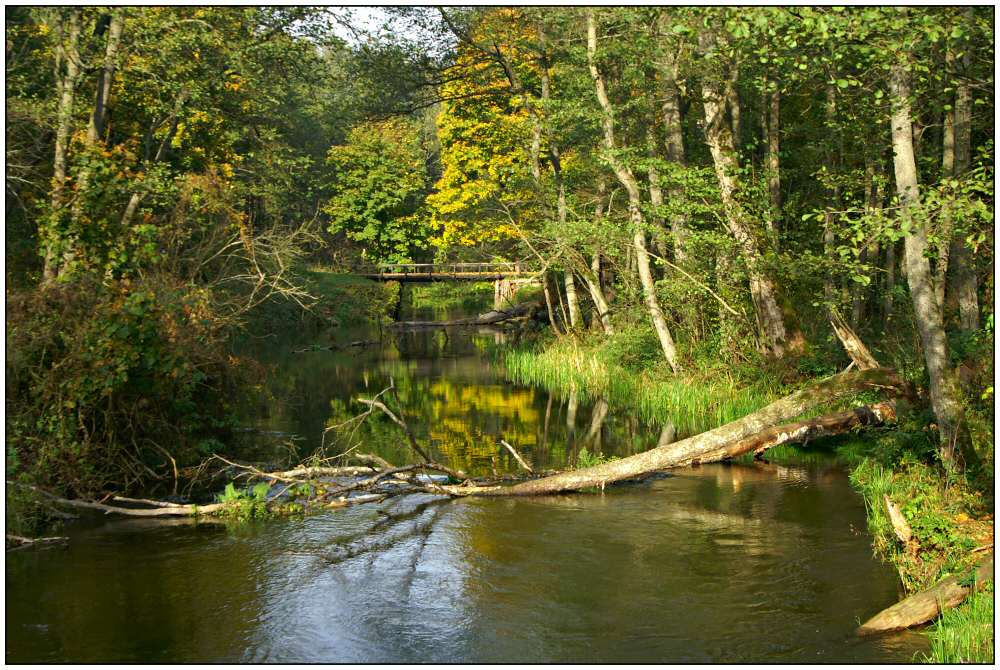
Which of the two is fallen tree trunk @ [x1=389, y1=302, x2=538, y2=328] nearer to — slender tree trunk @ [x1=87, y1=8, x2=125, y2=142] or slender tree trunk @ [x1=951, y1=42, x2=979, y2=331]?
slender tree trunk @ [x1=87, y1=8, x2=125, y2=142]

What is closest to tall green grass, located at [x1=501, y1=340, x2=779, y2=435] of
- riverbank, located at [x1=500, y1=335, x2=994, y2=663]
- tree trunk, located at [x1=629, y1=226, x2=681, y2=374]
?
riverbank, located at [x1=500, y1=335, x2=994, y2=663]

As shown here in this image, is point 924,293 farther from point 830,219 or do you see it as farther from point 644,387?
point 644,387

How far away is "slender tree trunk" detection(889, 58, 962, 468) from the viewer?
8367 millimetres

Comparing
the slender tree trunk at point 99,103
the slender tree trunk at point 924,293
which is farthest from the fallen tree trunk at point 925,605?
the slender tree trunk at point 99,103

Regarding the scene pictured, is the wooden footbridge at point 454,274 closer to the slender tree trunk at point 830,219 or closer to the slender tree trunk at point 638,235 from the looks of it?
the slender tree trunk at point 638,235

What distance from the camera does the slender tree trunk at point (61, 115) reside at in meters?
12.1

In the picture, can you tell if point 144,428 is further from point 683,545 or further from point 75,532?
point 683,545

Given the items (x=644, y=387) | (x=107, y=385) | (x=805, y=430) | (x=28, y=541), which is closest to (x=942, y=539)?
(x=805, y=430)

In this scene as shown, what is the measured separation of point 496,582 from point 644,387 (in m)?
10.3

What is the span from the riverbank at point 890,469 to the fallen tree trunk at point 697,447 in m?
0.67

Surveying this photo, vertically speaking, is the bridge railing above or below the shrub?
above

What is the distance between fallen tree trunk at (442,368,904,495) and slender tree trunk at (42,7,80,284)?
642 cm

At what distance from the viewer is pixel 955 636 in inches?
243

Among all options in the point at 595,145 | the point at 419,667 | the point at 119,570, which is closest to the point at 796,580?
the point at 419,667
